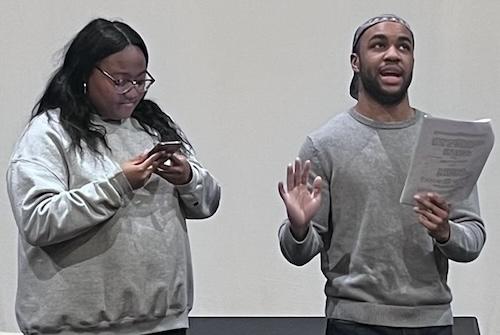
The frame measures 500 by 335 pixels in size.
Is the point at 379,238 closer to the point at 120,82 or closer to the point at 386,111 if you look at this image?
the point at 386,111

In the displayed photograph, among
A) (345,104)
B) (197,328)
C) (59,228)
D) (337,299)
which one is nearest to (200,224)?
(197,328)

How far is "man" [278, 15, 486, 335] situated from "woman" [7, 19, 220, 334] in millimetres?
260

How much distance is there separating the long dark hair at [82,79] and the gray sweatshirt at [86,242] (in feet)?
0.07

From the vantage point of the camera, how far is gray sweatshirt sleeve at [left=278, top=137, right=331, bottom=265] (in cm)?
200

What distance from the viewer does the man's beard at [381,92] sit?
2.04 meters

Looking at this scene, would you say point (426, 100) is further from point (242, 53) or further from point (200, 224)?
point (200, 224)

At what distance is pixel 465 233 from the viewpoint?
200 centimetres

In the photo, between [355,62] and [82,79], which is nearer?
[82,79]

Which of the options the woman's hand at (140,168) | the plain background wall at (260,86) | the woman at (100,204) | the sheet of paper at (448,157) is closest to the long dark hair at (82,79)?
the woman at (100,204)

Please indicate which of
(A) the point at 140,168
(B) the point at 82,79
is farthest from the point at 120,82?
(A) the point at 140,168

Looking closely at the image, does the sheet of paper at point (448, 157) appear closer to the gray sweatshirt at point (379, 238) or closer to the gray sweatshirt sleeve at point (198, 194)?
the gray sweatshirt at point (379, 238)

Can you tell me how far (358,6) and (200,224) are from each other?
978 mm

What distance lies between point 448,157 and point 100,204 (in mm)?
711

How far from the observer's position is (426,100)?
3332mm
